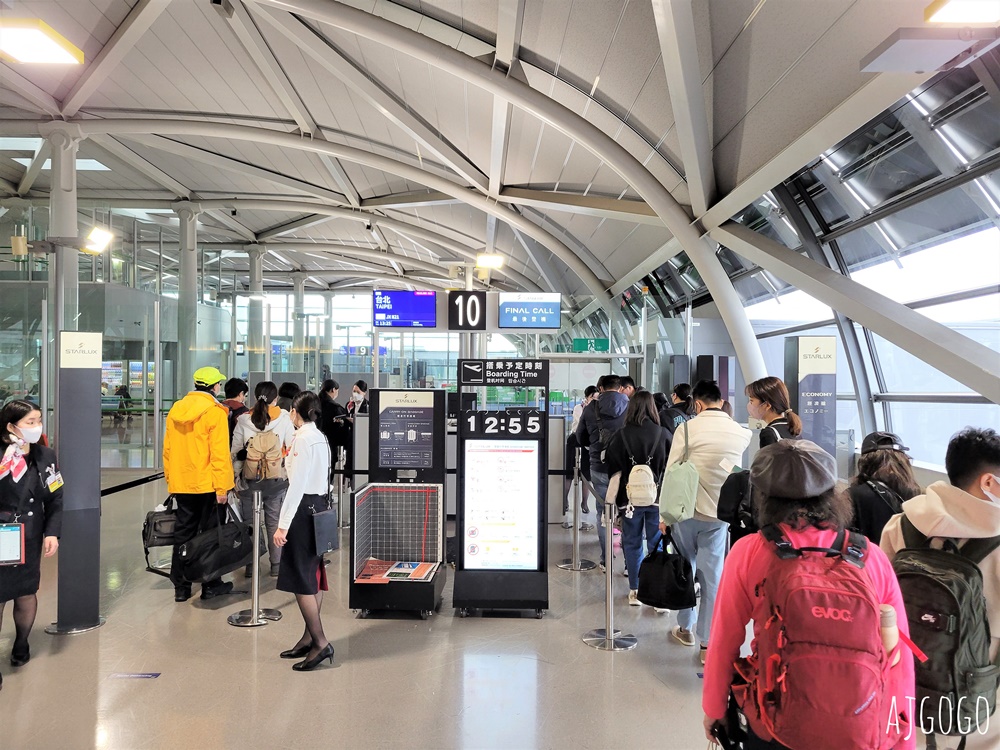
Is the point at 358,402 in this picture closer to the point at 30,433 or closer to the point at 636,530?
the point at 636,530

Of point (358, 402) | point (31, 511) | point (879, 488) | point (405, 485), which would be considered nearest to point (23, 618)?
point (31, 511)

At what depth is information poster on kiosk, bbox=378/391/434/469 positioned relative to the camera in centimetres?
625

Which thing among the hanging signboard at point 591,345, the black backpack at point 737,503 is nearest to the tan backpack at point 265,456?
the black backpack at point 737,503

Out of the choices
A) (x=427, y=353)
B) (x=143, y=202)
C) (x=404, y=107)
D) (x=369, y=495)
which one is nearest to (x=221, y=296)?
(x=143, y=202)

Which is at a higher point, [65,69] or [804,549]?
[65,69]

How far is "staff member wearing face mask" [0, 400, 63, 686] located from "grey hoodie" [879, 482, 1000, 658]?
196 inches

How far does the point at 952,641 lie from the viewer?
8.02ft

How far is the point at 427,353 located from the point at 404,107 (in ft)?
15.1

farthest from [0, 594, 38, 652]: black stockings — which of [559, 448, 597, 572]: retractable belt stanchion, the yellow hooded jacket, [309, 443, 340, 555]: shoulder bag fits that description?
[559, 448, 597, 572]: retractable belt stanchion

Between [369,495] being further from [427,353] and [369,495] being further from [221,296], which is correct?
[221,296]

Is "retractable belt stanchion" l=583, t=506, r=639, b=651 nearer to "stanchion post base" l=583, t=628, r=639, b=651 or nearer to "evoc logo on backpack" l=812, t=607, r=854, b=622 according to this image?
"stanchion post base" l=583, t=628, r=639, b=651

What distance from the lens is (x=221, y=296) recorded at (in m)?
22.0

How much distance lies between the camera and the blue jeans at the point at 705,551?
4875mm

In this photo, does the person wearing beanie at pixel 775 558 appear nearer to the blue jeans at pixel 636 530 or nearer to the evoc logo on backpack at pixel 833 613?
the evoc logo on backpack at pixel 833 613
